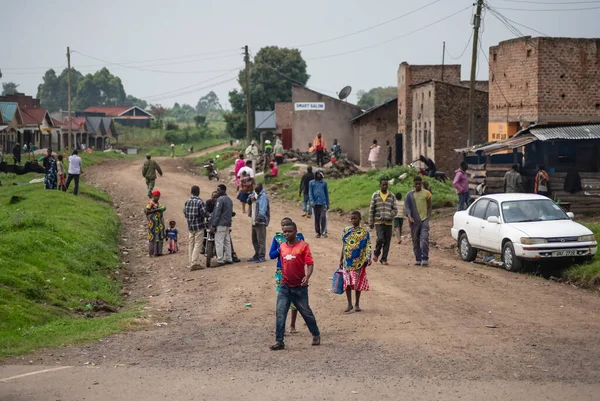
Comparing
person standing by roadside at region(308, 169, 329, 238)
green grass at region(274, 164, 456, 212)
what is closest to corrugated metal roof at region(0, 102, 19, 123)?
green grass at region(274, 164, 456, 212)

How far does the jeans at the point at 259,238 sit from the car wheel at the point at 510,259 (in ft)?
17.6

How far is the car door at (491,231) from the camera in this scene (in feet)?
63.8

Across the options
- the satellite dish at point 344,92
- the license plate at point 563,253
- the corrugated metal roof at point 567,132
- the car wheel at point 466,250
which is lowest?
the car wheel at point 466,250

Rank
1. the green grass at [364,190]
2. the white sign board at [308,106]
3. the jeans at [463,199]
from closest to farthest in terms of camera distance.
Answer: the jeans at [463,199]
the green grass at [364,190]
the white sign board at [308,106]

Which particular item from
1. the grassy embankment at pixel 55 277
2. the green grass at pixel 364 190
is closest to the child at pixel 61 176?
the grassy embankment at pixel 55 277

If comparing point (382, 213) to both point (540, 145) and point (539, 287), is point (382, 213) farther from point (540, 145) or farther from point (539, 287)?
point (540, 145)

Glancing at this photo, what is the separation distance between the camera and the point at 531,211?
63.7 feet

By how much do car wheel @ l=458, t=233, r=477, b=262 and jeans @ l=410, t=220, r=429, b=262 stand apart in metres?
1.98

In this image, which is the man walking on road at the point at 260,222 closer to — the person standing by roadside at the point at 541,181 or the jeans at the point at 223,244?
the jeans at the point at 223,244

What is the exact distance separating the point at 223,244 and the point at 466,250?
5.75m

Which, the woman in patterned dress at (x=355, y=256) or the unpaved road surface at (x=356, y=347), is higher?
the woman in patterned dress at (x=355, y=256)

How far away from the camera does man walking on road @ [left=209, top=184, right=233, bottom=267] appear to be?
1991 centimetres

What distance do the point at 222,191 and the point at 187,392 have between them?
34.1 ft

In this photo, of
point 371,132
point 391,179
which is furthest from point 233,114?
point 391,179
